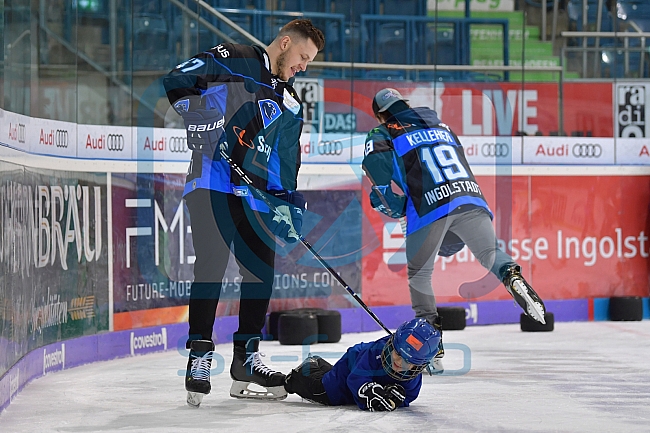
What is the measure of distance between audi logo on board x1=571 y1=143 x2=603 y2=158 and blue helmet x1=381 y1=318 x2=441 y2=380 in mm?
4246

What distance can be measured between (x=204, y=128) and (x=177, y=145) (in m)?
2.32

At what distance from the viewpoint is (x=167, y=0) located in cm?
567

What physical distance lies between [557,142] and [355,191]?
1620 mm

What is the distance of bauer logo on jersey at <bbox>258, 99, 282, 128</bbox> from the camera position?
347 centimetres

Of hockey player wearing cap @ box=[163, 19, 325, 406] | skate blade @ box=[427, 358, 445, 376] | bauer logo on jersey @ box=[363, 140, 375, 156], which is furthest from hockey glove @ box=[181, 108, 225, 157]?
skate blade @ box=[427, 358, 445, 376]

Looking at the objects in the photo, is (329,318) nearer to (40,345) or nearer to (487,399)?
(40,345)

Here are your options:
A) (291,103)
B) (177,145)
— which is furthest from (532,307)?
(177,145)

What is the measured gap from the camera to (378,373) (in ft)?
9.77

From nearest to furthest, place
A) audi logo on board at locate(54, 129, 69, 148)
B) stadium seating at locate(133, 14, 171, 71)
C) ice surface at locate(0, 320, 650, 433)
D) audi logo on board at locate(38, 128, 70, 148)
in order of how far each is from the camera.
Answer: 1. ice surface at locate(0, 320, 650, 433)
2. audi logo on board at locate(38, 128, 70, 148)
3. audi logo on board at locate(54, 129, 69, 148)
4. stadium seating at locate(133, 14, 171, 71)

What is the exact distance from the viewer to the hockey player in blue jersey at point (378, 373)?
9.40 feet

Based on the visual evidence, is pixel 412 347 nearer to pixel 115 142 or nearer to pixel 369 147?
pixel 369 147

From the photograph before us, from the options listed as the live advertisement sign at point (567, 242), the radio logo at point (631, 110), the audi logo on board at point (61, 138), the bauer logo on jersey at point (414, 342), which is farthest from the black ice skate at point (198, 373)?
the radio logo at point (631, 110)

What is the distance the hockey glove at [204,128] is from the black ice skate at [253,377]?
0.74 metres

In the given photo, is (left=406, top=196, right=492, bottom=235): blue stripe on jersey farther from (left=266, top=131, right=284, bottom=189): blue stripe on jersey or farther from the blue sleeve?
the blue sleeve
